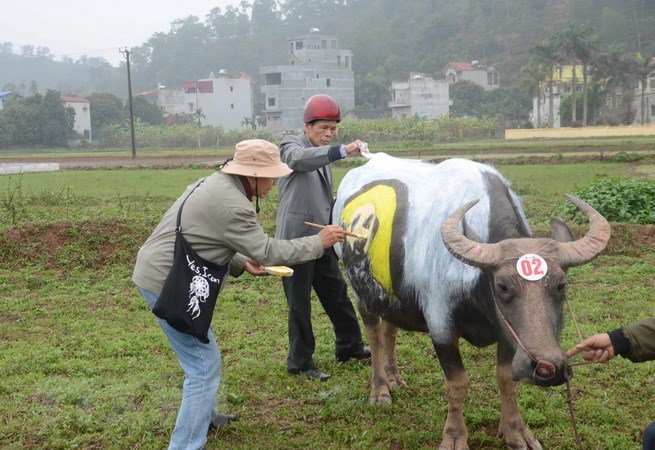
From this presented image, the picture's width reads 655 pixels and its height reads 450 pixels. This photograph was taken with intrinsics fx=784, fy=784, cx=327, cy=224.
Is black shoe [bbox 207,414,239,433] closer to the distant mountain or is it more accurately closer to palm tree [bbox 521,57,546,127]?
palm tree [bbox 521,57,546,127]

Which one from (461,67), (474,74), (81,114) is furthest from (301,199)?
(461,67)

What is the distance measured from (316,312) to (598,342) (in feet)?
16.2

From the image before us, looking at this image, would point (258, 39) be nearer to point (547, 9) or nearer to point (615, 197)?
point (547, 9)

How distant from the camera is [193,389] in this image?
14.6 ft

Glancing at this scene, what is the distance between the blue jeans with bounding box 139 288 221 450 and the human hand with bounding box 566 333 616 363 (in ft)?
6.61

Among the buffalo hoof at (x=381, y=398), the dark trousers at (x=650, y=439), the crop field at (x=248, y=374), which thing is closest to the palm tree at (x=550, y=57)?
the crop field at (x=248, y=374)

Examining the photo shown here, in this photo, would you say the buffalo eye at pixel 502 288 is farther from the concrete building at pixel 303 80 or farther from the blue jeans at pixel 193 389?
the concrete building at pixel 303 80

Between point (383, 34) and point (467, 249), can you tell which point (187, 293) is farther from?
point (383, 34)

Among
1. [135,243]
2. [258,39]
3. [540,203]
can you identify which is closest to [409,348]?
[135,243]

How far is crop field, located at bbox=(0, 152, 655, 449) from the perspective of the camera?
5.24 m

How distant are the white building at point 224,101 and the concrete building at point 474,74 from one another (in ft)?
71.6

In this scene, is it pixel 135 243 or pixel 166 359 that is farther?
pixel 135 243

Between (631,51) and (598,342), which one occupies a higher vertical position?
(631,51)

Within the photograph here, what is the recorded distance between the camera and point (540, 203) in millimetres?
16250
